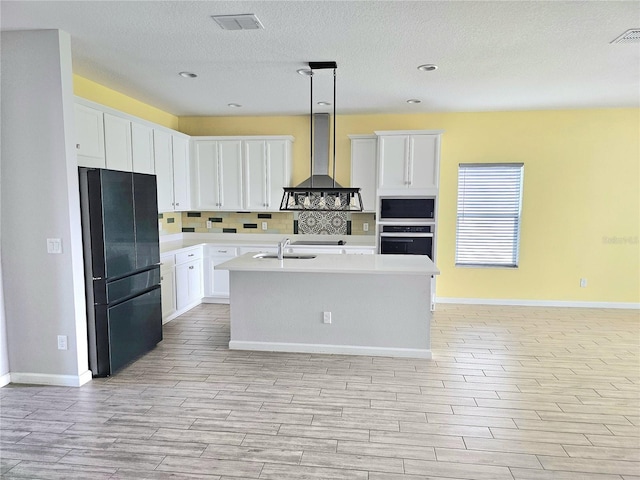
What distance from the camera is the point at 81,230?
316 cm

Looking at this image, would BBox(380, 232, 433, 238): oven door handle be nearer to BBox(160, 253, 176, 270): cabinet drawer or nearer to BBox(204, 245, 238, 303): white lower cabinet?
BBox(204, 245, 238, 303): white lower cabinet

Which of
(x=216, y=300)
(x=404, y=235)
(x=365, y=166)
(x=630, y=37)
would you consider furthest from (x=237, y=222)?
(x=630, y=37)

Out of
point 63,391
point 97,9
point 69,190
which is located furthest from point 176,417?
point 97,9

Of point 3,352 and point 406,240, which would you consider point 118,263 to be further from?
point 406,240

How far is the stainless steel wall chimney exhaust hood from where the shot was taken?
3.94m

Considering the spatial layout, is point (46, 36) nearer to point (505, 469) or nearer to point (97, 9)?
point (97, 9)

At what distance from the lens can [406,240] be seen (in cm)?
545

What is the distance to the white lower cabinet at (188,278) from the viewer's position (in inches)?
202

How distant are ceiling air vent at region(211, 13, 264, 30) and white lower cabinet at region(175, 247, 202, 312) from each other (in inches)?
120

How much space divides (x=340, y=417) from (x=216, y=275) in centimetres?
353

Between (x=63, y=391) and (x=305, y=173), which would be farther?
(x=305, y=173)

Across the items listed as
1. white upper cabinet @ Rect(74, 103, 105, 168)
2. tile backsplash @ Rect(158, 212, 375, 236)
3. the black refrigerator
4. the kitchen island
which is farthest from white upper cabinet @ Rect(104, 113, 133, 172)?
tile backsplash @ Rect(158, 212, 375, 236)

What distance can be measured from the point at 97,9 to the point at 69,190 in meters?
1.28

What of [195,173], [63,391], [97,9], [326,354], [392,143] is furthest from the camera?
[195,173]
